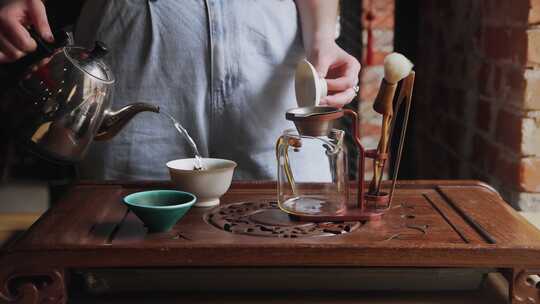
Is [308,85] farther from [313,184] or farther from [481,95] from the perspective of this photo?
[481,95]

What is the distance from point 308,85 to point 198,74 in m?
0.23

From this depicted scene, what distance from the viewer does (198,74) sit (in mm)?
1348

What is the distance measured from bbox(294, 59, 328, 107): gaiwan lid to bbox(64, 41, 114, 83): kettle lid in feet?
0.97

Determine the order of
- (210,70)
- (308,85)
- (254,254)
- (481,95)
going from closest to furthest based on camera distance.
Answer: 1. (254,254)
2. (308,85)
3. (210,70)
4. (481,95)

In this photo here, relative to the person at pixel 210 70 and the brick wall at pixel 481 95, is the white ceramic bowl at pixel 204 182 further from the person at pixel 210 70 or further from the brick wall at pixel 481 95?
the brick wall at pixel 481 95

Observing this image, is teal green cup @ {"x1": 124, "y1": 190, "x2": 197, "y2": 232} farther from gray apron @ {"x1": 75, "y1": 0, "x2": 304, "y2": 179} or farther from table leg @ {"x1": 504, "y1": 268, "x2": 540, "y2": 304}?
table leg @ {"x1": 504, "y1": 268, "x2": 540, "y2": 304}

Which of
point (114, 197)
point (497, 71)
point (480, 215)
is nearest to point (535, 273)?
point (480, 215)

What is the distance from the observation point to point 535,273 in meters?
0.96

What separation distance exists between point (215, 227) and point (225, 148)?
348 millimetres

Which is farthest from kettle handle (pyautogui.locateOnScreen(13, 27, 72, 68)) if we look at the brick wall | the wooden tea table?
the brick wall

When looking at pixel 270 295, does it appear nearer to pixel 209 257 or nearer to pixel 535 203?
pixel 209 257

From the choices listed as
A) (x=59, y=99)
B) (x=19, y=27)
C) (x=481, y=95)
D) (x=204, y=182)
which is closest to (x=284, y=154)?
(x=204, y=182)

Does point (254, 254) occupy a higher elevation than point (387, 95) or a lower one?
lower

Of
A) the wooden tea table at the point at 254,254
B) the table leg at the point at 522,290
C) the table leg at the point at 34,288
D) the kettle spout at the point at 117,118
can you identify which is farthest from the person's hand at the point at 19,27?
the table leg at the point at 522,290
